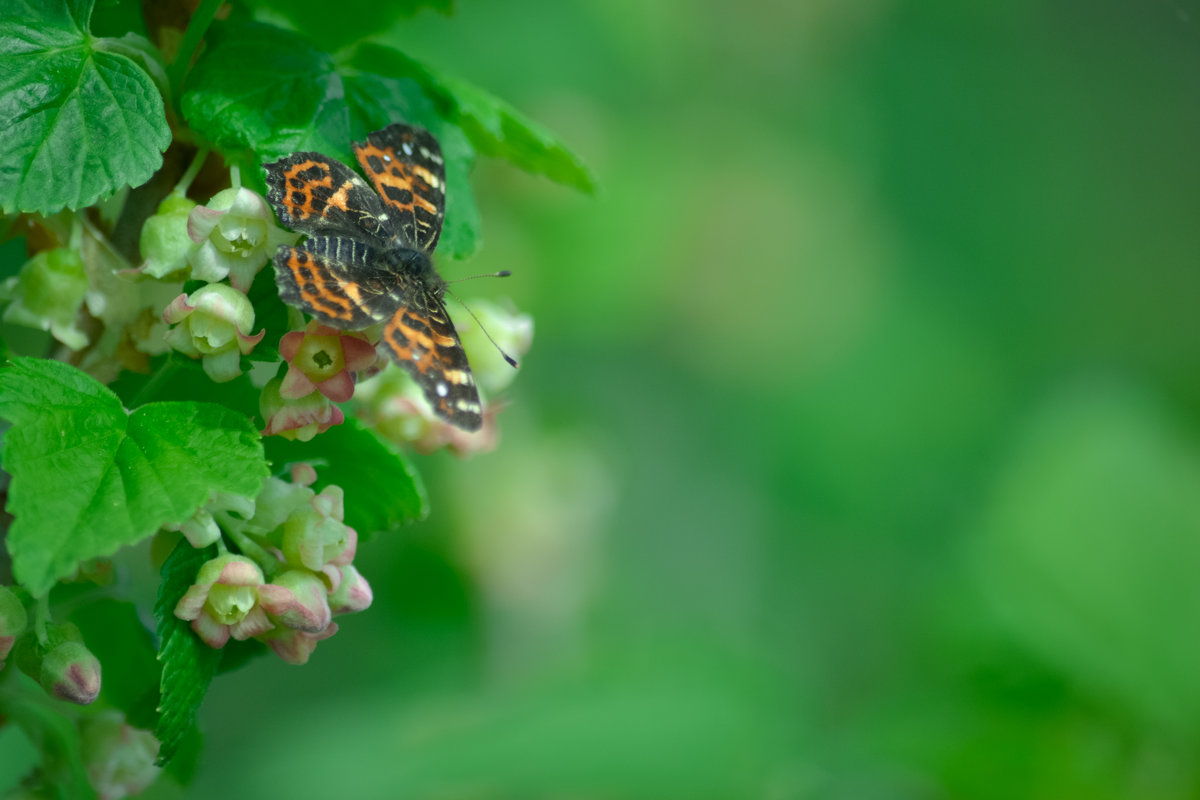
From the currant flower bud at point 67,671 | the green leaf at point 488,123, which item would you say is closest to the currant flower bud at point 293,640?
the currant flower bud at point 67,671

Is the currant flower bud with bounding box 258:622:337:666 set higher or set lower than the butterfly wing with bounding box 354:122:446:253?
lower

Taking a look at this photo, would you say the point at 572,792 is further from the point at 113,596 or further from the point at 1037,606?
the point at 113,596

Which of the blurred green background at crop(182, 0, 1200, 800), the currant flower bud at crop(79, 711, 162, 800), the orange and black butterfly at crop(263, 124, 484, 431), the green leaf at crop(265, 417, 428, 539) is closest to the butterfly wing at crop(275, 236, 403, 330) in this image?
the orange and black butterfly at crop(263, 124, 484, 431)

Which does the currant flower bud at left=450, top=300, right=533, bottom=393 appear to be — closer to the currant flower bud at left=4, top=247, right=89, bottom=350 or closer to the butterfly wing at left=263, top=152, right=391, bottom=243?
the butterfly wing at left=263, top=152, right=391, bottom=243

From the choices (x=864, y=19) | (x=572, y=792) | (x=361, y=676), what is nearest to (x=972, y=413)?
(x=864, y=19)

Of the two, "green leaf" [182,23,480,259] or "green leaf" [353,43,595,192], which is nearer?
"green leaf" [182,23,480,259]

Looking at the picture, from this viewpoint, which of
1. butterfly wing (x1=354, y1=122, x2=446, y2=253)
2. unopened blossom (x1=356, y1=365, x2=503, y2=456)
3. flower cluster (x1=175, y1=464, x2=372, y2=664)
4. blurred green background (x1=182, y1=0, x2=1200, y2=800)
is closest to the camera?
flower cluster (x1=175, y1=464, x2=372, y2=664)
